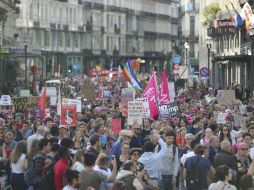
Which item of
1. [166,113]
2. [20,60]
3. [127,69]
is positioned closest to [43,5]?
[20,60]

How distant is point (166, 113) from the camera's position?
25.5 meters

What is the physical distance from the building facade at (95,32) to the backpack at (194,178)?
72.2 metres

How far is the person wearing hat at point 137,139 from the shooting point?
18.8 m

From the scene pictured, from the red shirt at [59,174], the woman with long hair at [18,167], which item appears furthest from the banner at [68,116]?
the red shirt at [59,174]

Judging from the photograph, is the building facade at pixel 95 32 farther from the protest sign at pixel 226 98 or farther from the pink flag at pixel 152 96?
the pink flag at pixel 152 96

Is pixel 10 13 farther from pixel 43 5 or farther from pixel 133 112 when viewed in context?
pixel 133 112

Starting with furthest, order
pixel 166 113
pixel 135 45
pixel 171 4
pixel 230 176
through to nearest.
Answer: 1. pixel 171 4
2. pixel 135 45
3. pixel 166 113
4. pixel 230 176

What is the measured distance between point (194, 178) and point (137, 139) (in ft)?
12.3

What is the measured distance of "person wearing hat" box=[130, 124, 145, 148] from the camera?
1876 cm

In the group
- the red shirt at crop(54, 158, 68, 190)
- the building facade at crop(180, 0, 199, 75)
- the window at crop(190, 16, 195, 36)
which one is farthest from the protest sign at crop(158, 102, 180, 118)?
the window at crop(190, 16, 195, 36)

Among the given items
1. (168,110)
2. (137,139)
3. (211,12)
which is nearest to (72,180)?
(137,139)

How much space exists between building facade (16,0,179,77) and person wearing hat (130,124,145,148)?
221 ft

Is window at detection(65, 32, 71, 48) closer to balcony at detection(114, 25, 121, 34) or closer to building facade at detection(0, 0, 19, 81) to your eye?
balcony at detection(114, 25, 121, 34)

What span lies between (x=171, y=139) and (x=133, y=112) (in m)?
4.77
